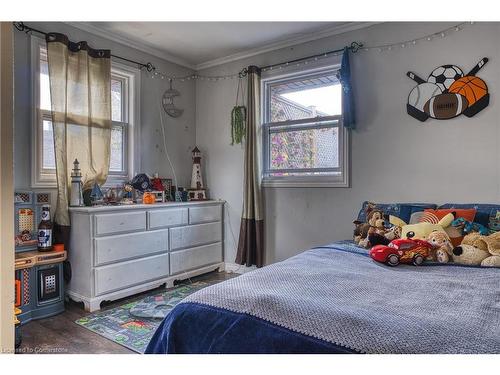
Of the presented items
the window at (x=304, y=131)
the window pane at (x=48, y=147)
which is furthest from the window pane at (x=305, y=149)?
the window pane at (x=48, y=147)

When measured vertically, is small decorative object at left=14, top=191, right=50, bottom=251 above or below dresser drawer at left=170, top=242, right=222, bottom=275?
above

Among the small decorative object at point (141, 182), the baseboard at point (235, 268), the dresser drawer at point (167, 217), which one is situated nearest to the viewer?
the dresser drawer at point (167, 217)

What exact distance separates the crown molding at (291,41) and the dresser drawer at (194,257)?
84.1 inches

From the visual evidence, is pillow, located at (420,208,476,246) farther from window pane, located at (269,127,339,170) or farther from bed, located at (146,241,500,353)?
window pane, located at (269,127,339,170)

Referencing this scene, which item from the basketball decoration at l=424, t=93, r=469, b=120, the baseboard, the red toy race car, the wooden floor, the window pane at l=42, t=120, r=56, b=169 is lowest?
the wooden floor

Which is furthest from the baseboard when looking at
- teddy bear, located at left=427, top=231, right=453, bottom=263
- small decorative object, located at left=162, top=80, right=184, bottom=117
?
teddy bear, located at left=427, top=231, right=453, bottom=263

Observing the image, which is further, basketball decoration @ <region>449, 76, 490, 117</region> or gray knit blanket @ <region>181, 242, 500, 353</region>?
basketball decoration @ <region>449, 76, 490, 117</region>

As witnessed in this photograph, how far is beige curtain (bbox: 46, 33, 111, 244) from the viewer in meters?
2.81

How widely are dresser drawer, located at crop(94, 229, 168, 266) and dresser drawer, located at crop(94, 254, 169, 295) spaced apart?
57mm

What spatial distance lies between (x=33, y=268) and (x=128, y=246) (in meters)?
0.70

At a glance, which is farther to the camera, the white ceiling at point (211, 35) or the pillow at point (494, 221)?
the white ceiling at point (211, 35)

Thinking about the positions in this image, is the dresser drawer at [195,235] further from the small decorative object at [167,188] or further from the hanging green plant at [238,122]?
the hanging green plant at [238,122]

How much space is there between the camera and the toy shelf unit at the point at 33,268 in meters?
2.46

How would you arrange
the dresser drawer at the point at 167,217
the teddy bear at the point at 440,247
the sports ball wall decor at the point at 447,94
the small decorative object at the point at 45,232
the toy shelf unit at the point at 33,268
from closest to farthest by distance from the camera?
the teddy bear at the point at 440,247
the toy shelf unit at the point at 33,268
the sports ball wall decor at the point at 447,94
the small decorative object at the point at 45,232
the dresser drawer at the point at 167,217
